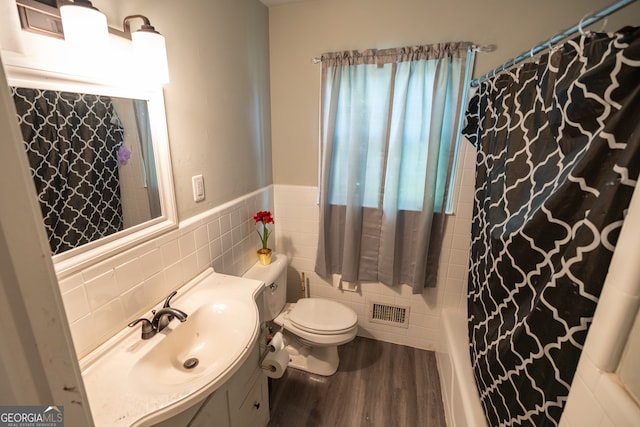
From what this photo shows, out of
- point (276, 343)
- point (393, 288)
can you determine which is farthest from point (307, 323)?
point (393, 288)

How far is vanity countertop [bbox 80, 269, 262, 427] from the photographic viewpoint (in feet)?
2.40

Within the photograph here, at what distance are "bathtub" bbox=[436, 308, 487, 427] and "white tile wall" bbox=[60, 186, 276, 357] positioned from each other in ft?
4.47

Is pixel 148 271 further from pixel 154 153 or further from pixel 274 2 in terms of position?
pixel 274 2

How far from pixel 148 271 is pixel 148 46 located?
2.73 ft

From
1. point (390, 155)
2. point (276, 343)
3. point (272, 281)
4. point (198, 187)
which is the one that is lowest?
point (276, 343)

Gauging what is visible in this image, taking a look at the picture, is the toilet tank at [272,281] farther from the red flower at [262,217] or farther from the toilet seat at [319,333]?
the red flower at [262,217]

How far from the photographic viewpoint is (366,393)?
1.76 meters

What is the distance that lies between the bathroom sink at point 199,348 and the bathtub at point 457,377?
1.09 m

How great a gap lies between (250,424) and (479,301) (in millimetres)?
1232

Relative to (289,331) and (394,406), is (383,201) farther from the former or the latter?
(394,406)

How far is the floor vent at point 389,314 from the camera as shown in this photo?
6.87 feet

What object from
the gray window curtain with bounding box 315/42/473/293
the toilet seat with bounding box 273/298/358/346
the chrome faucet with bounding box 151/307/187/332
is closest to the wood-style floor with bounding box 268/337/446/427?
the toilet seat with bounding box 273/298/358/346

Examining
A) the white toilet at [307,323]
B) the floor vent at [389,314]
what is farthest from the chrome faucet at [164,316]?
the floor vent at [389,314]

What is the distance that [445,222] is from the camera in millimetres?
1846
